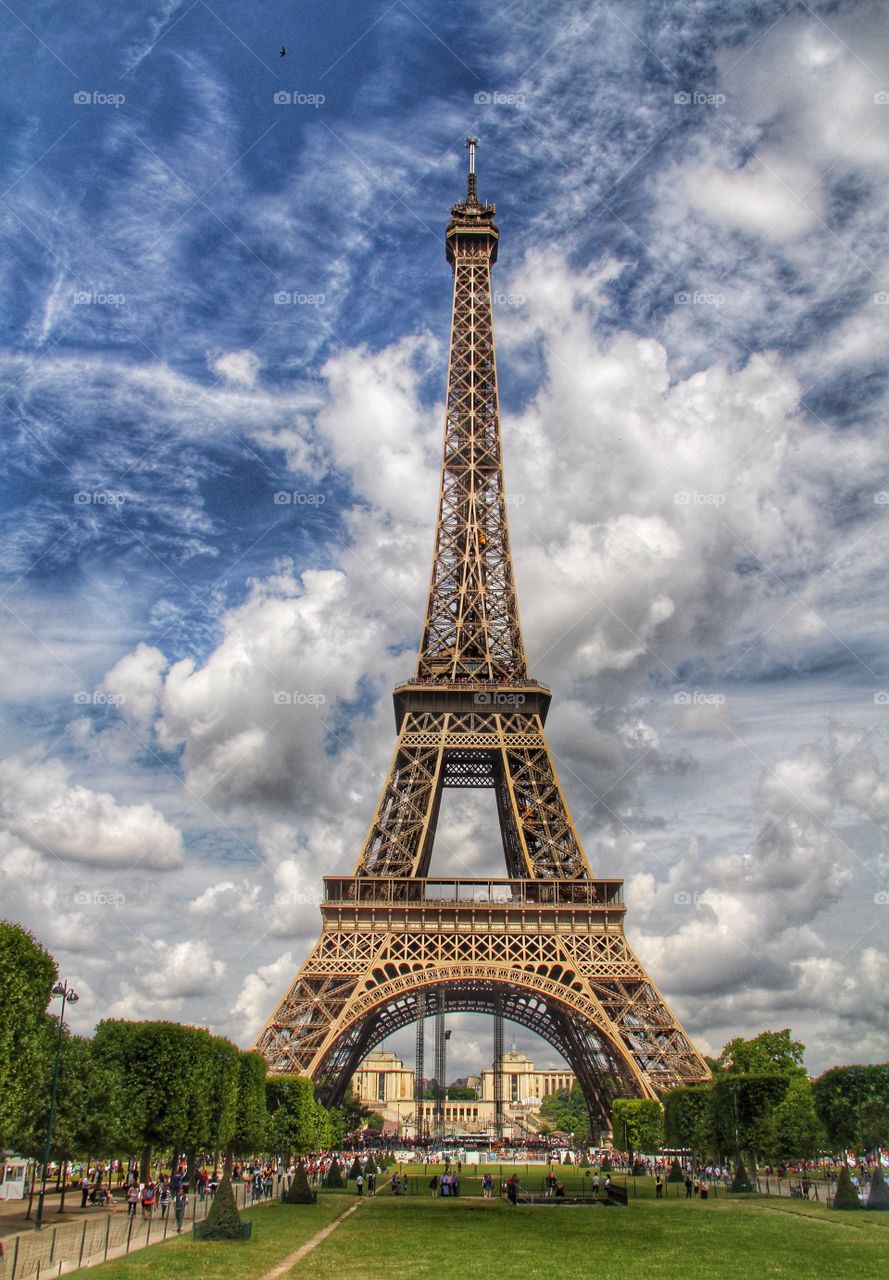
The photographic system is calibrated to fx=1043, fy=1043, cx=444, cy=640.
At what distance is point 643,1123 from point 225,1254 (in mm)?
39438

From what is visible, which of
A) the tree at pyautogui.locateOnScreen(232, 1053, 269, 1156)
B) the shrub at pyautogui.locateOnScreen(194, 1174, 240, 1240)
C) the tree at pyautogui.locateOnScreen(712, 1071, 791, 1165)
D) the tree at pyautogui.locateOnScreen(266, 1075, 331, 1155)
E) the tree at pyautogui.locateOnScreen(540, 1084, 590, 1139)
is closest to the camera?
the shrub at pyautogui.locateOnScreen(194, 1174, 240, 1240)

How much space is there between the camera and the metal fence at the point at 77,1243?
85.1 feet

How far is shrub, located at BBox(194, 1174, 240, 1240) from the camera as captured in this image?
32375mm

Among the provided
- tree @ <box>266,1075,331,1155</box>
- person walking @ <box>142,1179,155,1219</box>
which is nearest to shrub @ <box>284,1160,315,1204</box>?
person walking @ <box>142,1179,155,1219</box>

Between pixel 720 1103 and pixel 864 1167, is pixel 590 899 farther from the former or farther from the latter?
pixel 864 1167

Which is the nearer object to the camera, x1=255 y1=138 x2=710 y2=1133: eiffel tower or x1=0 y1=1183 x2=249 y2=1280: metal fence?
x1=0 y1=1183 x2=249 y2=1280: metal fence

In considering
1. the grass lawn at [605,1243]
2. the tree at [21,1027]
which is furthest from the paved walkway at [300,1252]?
the tree at [21,1027]

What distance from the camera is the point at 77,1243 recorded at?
3216cm

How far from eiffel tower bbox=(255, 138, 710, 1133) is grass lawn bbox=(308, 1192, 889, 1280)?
19263 millimetres

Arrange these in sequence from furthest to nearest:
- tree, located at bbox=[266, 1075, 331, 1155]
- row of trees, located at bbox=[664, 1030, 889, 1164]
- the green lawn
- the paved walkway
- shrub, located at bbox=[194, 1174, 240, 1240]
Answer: tree, located at bbox=[266, 1075, 331, 1155] < row of trees, located at bbox=[664, 1030, 889, 1164] < shrub, located at bbox=[194, 1174, 240, 1240] < the green lawn < the paved walkway

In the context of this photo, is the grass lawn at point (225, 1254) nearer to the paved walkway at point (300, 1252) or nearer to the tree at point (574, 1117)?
the paved walkway at point (300, 1252)

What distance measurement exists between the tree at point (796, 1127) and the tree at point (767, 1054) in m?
7.46

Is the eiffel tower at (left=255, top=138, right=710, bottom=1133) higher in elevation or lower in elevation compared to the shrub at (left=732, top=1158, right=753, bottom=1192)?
higher

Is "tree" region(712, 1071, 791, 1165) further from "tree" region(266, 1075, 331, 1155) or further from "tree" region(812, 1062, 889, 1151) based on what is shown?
"tree" region(266, 1075, 331, 1155)
